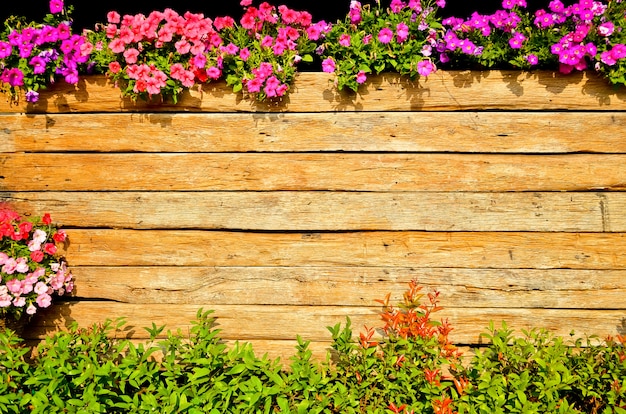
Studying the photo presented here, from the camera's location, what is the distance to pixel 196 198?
109 inches

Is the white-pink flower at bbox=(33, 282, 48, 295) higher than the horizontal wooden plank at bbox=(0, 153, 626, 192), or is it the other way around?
the horizontal wooden plank at bbox=(0, 153, 626, 192)

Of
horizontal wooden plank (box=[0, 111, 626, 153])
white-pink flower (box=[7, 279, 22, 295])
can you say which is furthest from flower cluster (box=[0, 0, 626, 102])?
white-pink flower (box=[7, 279, 22, 295])

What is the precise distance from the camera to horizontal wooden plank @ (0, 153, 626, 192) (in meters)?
2.65

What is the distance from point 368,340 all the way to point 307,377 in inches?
13.8

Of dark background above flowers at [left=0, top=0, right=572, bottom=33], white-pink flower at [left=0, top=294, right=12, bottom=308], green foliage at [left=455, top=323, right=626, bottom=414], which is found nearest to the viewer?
green foliage at [left=455, top=323, right=626, bottom=414]

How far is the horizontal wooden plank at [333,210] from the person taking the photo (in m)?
2.67

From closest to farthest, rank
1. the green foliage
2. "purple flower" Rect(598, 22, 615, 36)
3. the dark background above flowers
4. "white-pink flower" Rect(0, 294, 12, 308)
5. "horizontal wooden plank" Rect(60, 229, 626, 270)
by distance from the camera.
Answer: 1. the green foliage
2. "purple flower" Rect(598, 22, 615, 36)
3. "white-pink flower" Rect(0, 294, 12, 308)
4. "horizontal wooden plank" Rect(60, 229, 626, 270)
5. the dark background above flowers

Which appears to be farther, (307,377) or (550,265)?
(550,265)

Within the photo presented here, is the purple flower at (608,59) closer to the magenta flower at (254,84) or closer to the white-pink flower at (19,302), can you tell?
the magenta flower at (254,84)

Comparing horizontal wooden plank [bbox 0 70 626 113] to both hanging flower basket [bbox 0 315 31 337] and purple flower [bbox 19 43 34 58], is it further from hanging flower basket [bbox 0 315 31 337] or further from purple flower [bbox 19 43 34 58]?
hanging flower basket [bbox 0 315 31 337]

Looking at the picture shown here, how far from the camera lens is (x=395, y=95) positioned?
2.66 metres

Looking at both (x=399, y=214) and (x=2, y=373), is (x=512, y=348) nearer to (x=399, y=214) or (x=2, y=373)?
(x=399, y=214)

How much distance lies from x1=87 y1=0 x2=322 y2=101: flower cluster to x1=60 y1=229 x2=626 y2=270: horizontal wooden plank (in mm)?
734

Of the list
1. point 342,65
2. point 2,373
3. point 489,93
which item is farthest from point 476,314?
point 2,373
